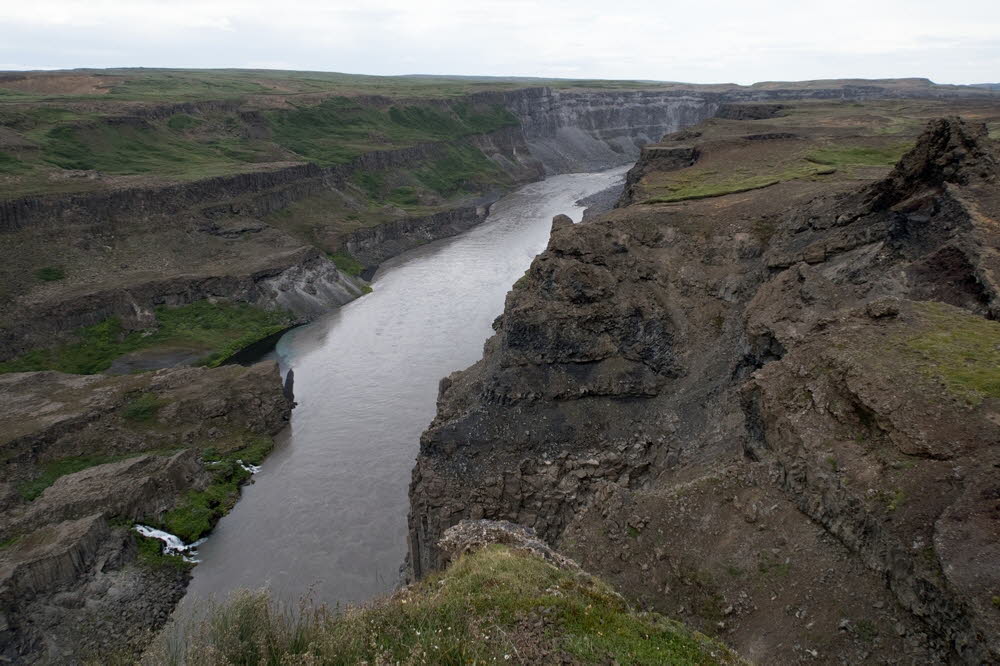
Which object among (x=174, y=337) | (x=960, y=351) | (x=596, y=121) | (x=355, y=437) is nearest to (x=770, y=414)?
(x=960, y=351)

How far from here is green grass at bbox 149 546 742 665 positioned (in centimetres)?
1139

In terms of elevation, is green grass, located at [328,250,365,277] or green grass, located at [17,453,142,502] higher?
green grass, located at [328,250,365,277]

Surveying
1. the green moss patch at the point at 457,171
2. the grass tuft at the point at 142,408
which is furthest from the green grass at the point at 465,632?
the green moss patch at the point at 457,171

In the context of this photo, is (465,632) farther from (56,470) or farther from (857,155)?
(857,155)

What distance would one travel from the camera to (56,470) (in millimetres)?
35625

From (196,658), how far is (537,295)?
914 inches

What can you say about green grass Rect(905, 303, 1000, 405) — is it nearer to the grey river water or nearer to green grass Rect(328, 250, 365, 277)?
the grey river water

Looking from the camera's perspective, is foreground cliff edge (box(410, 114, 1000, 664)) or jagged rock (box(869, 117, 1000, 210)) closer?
foreground cliff edge (box(410, 114, 1000, 664))

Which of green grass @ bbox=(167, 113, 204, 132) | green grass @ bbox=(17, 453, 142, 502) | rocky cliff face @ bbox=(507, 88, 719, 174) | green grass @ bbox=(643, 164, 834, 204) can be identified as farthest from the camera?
rocky cliff face @ bbox=(507, 88, 719, 174)

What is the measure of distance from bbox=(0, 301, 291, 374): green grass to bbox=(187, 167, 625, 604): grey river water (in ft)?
11.4

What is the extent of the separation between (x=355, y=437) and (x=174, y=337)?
23.9 meters

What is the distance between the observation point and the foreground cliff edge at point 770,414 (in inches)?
576

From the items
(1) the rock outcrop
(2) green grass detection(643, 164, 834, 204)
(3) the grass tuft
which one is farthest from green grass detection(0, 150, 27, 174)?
(2) green grass detection(643, 164, 834, 204)

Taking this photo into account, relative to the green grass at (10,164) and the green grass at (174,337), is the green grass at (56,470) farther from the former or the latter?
the green grass at (10,164)
